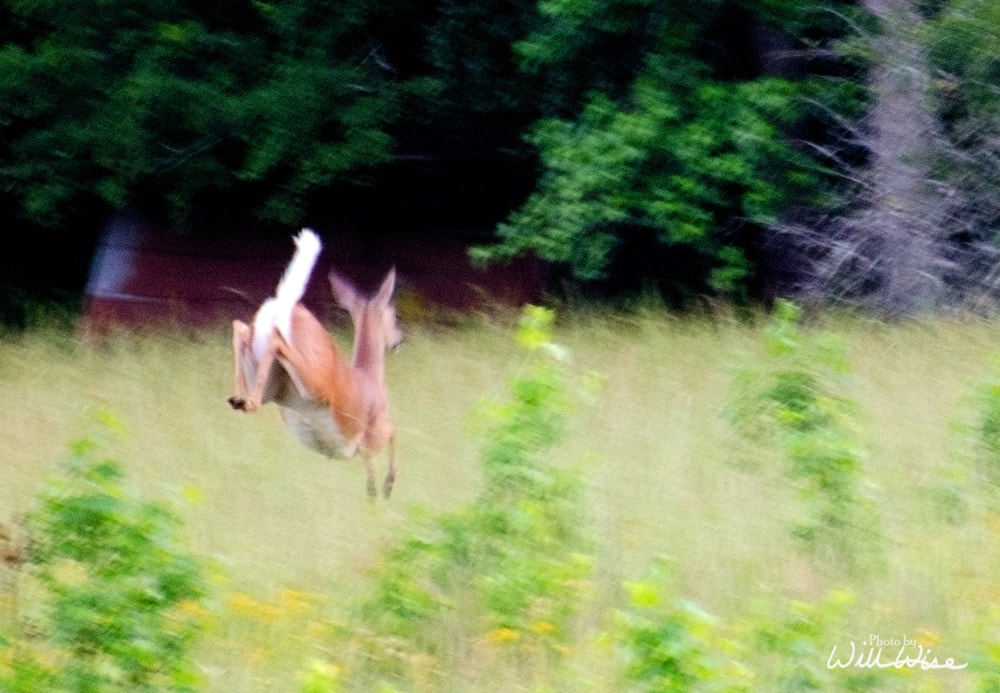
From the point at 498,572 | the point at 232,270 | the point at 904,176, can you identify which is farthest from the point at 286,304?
the point at 232,270

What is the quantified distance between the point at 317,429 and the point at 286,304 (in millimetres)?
713

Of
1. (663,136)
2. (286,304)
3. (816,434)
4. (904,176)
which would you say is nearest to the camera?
(816,434)

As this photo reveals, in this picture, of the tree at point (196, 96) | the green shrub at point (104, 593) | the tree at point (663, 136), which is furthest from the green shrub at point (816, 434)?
the tree at point (196, 96)

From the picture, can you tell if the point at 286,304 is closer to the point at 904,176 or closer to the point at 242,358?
the point at 242,358

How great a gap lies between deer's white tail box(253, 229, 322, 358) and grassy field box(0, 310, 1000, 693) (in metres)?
0.76

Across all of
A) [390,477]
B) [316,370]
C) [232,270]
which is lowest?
[232,270]

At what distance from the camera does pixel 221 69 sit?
45.6 ft

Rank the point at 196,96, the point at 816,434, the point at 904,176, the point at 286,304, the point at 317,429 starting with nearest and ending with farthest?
the point at 816,434 < the point at 286,304 < the point at 317,429 < the point at 904,176 < the point at 196,96

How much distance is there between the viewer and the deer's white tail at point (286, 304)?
281 inches

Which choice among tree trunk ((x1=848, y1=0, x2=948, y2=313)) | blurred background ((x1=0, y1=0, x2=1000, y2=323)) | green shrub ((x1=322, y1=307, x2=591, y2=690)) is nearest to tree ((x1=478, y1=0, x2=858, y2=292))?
blurred background ((x1=0, y1=0, x2=1000, y2=323))

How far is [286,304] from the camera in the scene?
7.31 m

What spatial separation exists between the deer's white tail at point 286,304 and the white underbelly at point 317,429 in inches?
17.2

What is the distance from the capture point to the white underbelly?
302 inches

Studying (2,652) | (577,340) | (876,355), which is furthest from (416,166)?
(2,652)
